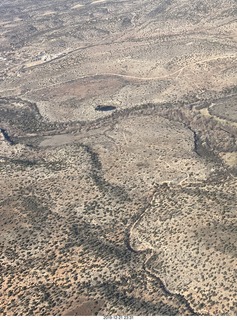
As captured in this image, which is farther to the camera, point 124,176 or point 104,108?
point 104,108

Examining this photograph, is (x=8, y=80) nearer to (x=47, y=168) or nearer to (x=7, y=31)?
(x=47, y=168)

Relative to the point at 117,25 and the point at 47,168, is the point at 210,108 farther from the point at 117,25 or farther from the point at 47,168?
the point at 117,25

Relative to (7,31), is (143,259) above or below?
above

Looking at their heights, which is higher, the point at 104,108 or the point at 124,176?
the point at 124,176

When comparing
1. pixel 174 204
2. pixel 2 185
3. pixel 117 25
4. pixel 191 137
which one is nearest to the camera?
pixel 174 204

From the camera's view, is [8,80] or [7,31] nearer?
[8,80]

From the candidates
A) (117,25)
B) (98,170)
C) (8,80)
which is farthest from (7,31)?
(98,170)

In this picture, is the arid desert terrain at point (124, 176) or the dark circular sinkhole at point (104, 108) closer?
the arid desert terrain at point (124, 176)

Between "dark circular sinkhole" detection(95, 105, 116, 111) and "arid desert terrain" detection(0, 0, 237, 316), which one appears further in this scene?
"dark circular sinkhole" detection(95, 105, 116, 111)

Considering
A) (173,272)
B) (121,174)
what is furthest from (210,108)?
(173,272)

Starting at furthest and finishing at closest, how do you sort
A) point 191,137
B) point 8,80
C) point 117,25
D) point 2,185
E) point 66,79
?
point 117,25 → point 8,80 → point 66,79 → point 191,137 → point 2,185
